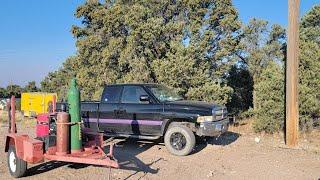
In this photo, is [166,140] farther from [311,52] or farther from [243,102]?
[243,102]

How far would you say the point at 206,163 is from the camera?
1021 cm

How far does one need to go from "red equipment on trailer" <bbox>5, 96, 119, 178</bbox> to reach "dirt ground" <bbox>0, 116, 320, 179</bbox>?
463 millimetres

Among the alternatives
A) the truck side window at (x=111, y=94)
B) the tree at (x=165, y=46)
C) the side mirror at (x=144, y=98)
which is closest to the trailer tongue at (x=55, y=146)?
the side mirror at (x=144, y=98)

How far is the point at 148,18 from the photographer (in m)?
23.1

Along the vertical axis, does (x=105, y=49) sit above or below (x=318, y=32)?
below

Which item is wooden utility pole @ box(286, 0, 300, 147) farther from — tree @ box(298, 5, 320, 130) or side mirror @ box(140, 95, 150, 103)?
side mirror @ box(140, 95, 150, 103)

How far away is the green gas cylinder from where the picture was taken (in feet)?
27.6

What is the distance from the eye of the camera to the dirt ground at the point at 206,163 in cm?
896

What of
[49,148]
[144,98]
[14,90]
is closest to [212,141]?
[144,98]

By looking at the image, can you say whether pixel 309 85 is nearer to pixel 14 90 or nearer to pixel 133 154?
pixel 133 154

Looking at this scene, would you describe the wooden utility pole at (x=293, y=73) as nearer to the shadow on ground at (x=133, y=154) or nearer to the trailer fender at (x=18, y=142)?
the shadow on ground at (x=133, y=154)

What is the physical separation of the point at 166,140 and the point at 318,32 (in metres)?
23.0

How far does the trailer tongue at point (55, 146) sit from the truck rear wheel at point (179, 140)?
9.51ft

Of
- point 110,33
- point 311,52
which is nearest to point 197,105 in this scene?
point 311,52
